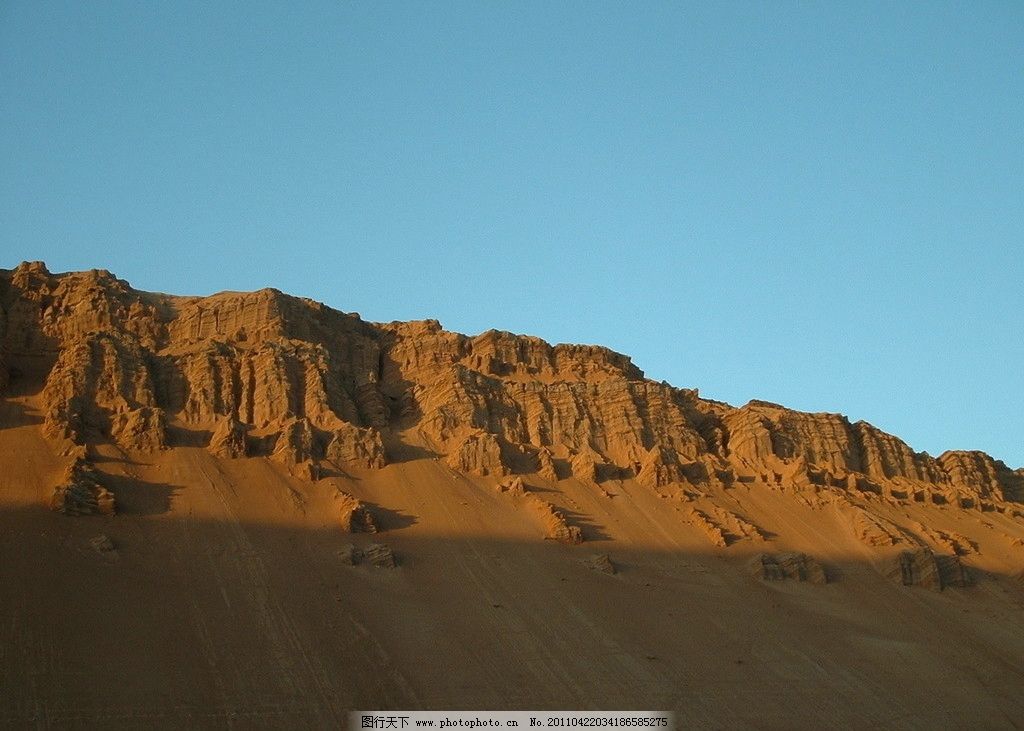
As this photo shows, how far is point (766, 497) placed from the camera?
42562mm

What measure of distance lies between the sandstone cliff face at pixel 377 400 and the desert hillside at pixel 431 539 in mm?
134

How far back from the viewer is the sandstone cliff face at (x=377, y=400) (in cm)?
3525

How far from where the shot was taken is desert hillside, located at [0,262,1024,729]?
25.5 m

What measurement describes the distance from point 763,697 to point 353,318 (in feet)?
82.6

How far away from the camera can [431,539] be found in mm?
33375

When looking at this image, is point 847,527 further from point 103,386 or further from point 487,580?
point 103,386

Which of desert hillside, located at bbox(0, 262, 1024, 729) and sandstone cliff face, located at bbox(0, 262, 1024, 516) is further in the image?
sandstone cliff face, located at bbox(0, 262, 1024, 516)

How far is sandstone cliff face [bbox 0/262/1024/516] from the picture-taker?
3525 cm

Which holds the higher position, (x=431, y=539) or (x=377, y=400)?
(x=377, y=400)

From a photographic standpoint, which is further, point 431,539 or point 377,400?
point 377,400

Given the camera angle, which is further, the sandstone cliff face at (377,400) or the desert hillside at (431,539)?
the sandstone cliff face at (377,400)

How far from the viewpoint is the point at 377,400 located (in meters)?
40.6

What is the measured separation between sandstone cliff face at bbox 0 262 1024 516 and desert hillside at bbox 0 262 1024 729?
13 centimetres

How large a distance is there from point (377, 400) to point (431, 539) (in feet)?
29.0
